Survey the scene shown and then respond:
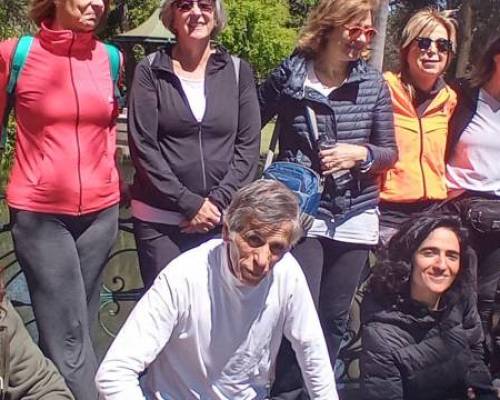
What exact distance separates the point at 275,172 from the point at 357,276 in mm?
553

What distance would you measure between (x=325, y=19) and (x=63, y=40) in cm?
102

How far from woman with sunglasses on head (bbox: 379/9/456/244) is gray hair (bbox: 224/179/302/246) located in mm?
1149

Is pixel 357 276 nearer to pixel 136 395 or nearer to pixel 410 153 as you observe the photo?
pixel 410 153

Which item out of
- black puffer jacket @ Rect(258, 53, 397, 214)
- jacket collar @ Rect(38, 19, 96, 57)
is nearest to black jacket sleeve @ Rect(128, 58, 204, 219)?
jacket collar @ Rect(38, 19, 96, 57)

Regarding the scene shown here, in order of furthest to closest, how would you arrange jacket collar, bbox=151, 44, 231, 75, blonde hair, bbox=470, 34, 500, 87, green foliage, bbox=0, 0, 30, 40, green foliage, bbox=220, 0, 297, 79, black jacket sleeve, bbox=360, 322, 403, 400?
green foliage, bbox=220, 0, 297, 79 → green foliage, bbox=0, 0, 30, 40 → blonde hair, bbox=470, 34, 500, 87 → jacket collar, bbox=151, 44, 231, 75 → black jacket sleeve, bbox=360, 322, 403, 400

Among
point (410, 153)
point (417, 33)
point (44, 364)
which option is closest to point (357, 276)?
point (410, 153)

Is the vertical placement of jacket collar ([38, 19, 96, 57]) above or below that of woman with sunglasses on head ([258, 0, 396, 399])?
above

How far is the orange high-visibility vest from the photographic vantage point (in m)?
3.74

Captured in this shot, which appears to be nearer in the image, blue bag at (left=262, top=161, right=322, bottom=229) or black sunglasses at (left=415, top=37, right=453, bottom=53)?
blue bag at (left=262, top=161, right=322, bottom=229)

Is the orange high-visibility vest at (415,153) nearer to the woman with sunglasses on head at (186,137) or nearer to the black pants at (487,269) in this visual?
the black pants at (487,269)

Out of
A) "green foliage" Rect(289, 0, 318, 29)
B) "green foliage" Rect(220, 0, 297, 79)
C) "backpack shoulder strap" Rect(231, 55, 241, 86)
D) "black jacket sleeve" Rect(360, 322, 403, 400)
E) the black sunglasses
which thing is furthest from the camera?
"green foliage" Rect(289, 0, 318, 29)

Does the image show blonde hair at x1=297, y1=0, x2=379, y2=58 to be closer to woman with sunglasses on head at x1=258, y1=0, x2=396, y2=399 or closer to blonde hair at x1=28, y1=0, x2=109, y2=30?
woman with sunglasses on head at x1=258, y1=0, x2=396, y2=399

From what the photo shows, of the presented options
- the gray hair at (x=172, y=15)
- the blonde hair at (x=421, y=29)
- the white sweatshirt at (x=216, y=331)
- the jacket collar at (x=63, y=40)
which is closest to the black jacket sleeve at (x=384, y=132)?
the blonde hair at (x=421, y=29)

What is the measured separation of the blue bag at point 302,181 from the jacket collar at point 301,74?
28 cm
